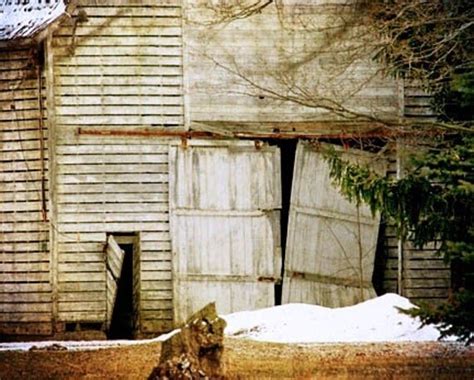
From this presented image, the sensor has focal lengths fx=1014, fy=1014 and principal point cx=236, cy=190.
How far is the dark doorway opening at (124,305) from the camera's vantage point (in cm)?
1426

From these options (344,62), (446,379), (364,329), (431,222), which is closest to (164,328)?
(364,329)

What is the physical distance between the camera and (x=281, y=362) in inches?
355

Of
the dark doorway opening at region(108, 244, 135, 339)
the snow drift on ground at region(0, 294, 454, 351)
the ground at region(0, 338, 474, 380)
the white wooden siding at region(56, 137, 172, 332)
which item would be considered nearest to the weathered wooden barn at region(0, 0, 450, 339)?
the white wooden siding at region(56, 137, 172, 332)

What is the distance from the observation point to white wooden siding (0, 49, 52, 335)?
45.7 feet

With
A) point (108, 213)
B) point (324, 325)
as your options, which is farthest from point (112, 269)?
point (324, 325)

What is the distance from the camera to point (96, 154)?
45.8 feet

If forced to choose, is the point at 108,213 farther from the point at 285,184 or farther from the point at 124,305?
the point at 285,184

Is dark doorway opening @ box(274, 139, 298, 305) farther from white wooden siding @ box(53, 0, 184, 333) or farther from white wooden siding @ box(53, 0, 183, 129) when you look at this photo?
white wooden siding @ box(53, 0, 183, 129)

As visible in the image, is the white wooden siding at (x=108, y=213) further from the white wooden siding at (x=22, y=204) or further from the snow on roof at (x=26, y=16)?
the snow on roof at (x=26, y=16)

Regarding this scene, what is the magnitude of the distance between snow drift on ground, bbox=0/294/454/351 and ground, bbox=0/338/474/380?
6.52 ft

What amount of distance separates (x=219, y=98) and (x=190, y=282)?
8.44 feet

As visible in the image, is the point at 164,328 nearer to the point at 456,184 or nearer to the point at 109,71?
the point at 109,71

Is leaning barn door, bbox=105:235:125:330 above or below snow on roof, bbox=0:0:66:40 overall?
below

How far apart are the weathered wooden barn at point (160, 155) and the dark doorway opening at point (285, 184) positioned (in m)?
0.13
